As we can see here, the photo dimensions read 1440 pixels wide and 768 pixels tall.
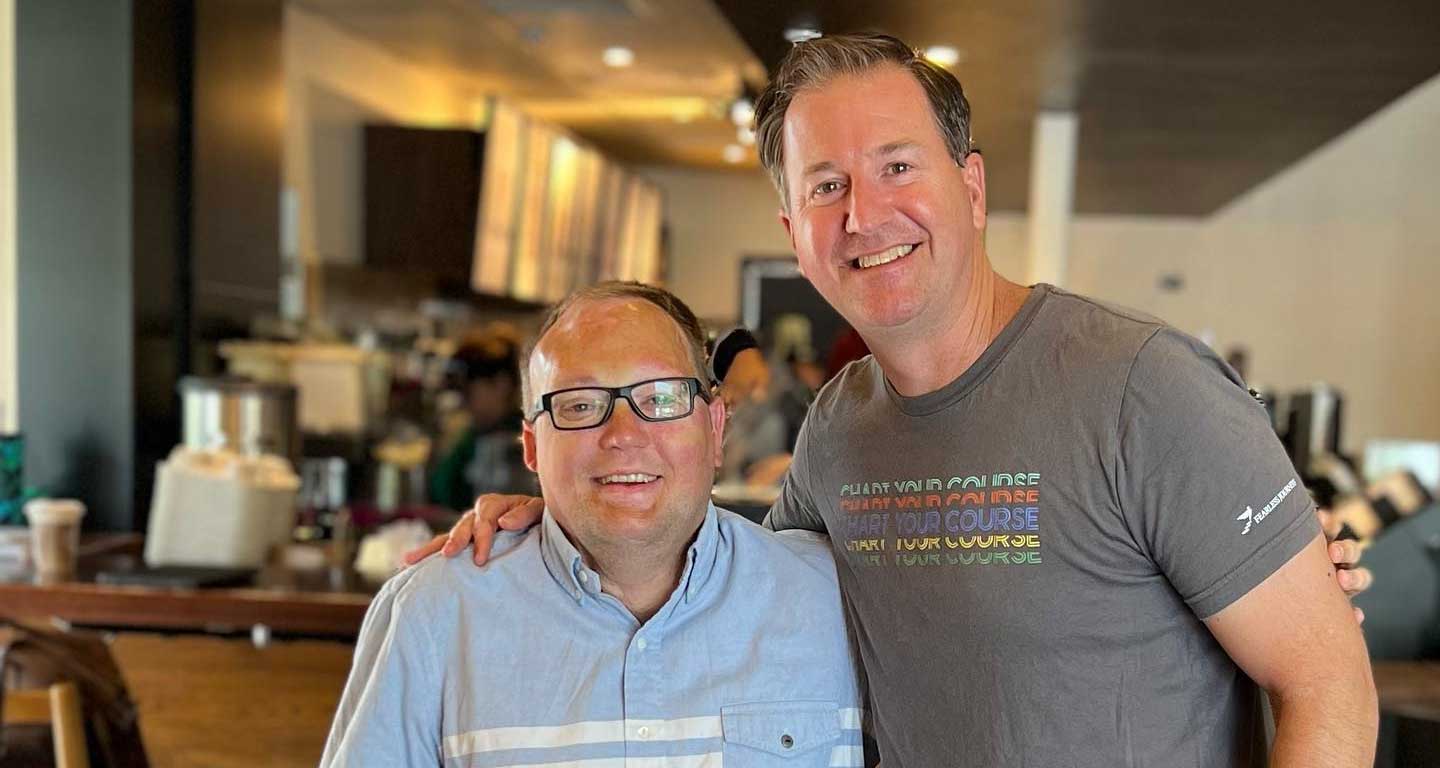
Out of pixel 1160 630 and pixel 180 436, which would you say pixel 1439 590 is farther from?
pixel 180 436

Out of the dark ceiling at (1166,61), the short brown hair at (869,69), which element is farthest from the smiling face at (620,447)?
the dark ceiling at (1166,61)

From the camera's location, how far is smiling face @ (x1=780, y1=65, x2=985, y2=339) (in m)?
1.50

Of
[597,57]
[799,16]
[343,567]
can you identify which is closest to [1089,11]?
[799,16]

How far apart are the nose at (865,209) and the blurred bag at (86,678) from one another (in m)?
1.70

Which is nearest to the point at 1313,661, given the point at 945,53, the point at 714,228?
the point at 945,53

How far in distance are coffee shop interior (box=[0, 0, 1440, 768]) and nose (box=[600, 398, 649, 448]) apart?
443mm

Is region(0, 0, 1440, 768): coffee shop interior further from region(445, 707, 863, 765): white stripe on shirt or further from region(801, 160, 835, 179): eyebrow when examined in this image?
region(445, 707, 863, 765): white stripe on shirt

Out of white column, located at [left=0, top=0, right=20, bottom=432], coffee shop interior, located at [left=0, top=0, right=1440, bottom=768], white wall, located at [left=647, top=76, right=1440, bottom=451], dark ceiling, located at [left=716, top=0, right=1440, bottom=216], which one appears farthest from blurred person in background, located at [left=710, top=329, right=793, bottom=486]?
white wall, located at [left=647, top=76, right=1440, bottom=451]

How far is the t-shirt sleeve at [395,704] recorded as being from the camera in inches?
60.9

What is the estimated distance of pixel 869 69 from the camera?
60.7 inches

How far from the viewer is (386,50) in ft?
24.6

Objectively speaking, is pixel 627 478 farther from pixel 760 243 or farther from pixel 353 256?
pixel 760 243

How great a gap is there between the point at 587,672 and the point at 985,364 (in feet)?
1.82

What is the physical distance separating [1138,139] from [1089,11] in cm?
278
